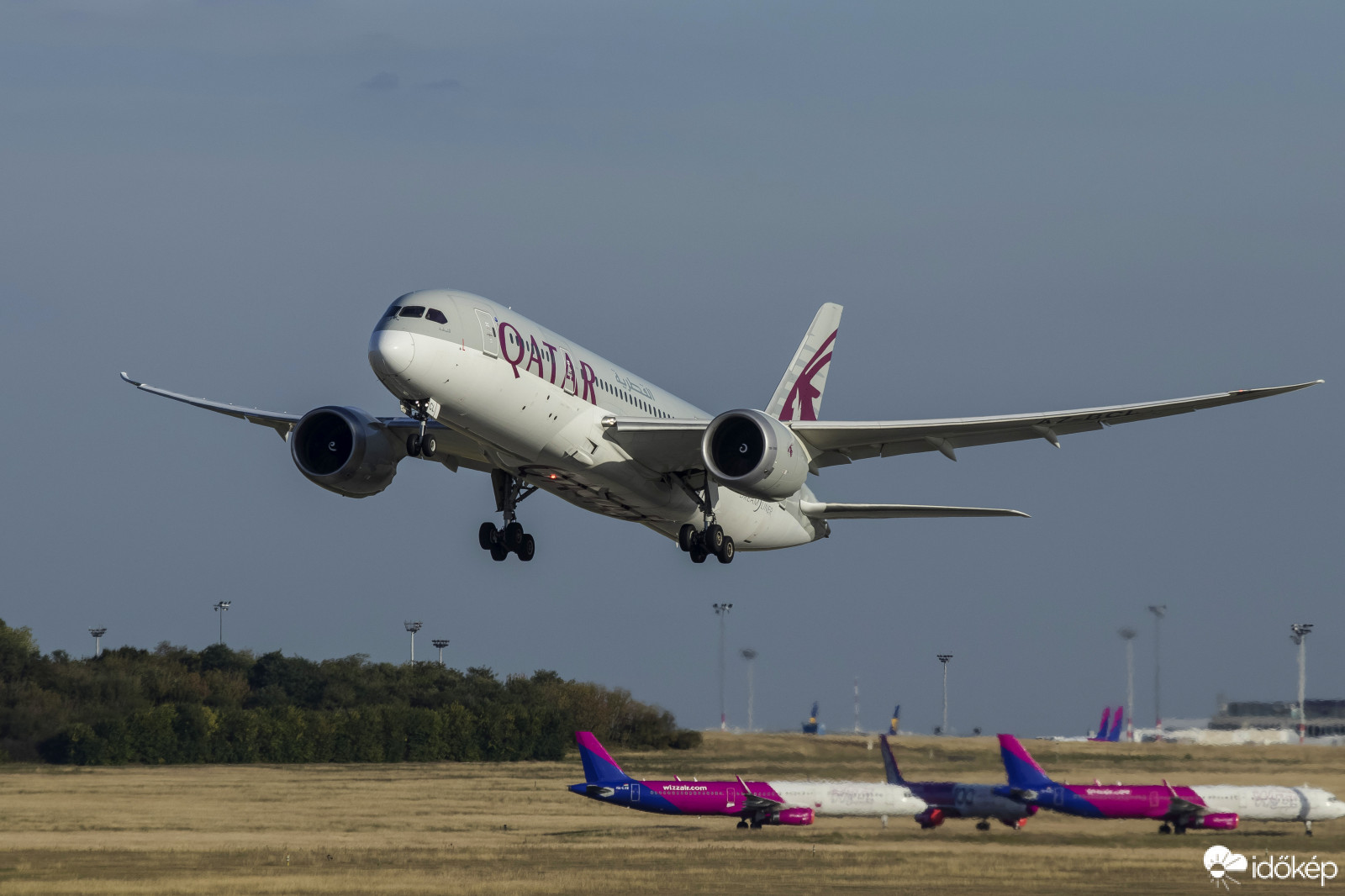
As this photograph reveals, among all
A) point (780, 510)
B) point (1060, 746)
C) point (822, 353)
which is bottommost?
point (1060, 746)

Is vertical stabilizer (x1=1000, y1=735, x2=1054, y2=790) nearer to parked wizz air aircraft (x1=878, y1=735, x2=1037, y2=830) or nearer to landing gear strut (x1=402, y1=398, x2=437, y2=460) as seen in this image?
parked wizz air aircraft (x1=878, y1=735, x2=1037, y2=830)

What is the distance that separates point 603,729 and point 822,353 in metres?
40.7

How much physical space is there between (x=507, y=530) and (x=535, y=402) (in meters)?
7.56

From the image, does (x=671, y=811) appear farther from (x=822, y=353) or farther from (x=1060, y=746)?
(x=822, y=353)

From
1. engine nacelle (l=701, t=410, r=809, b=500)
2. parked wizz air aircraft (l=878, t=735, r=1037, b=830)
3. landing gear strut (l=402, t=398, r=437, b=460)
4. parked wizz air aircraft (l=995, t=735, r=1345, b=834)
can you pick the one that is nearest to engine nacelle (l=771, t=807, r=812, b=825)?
parked wizz air aircraft (l=878, t=735, r=1037, b=830)

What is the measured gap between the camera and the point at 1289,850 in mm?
57781

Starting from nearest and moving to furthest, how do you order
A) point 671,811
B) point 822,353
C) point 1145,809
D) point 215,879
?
point 822,353 → point 215,879 → point 1145,809 → point 671,811

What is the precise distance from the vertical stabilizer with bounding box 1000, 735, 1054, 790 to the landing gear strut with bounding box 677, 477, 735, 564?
2782cm

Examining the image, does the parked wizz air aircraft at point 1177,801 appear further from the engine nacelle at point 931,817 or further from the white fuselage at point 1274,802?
the engine nacelle at point 931,817

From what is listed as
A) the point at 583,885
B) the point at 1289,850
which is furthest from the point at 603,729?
the point at 1289,850

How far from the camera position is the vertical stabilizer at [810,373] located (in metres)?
45.8

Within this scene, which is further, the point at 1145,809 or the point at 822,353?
the point at 1145,809

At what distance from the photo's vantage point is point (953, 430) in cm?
3522

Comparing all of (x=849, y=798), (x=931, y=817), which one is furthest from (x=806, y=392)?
(x=849, y=798)
